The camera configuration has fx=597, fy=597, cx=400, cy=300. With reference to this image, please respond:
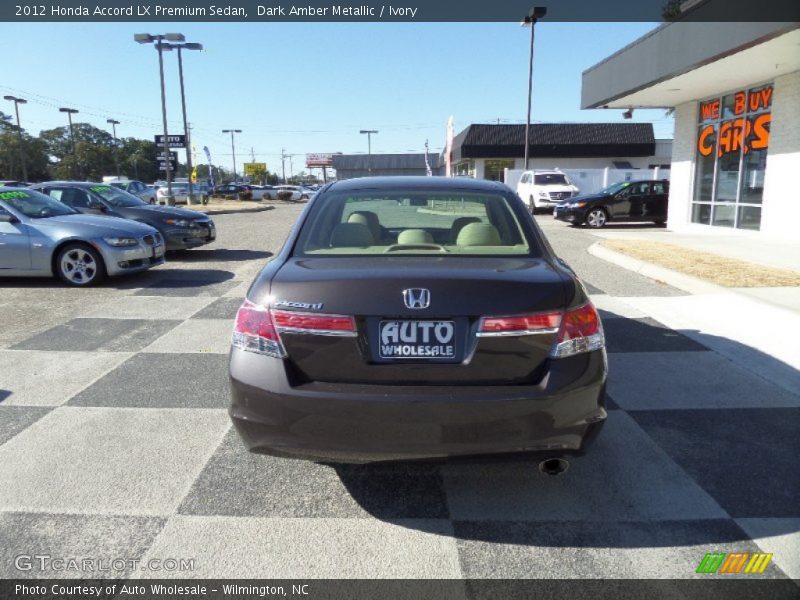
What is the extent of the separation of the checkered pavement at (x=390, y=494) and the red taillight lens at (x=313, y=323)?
685mm

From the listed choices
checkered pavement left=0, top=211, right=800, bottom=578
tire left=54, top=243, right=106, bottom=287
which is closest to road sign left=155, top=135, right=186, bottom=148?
tire left=54, top=243, right=106, bottom=287

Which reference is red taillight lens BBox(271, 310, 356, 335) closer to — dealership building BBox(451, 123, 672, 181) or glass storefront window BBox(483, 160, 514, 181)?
dealership building BBox(451, 123, 672, 181)

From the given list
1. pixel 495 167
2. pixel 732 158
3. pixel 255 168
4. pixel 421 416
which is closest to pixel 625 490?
pixel 421 416

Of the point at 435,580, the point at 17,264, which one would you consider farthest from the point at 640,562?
the point at 17,264

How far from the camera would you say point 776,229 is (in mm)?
13750

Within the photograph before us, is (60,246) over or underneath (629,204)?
underneath

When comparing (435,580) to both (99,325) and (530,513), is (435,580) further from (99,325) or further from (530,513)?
(99,325)

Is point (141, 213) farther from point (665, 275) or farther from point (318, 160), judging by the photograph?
point (318, 160)

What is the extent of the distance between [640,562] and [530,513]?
548mm

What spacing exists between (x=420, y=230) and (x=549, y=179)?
24945 mm

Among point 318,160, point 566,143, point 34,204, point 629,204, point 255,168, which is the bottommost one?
point 629,204

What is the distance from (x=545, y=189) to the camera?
2616 centimetres

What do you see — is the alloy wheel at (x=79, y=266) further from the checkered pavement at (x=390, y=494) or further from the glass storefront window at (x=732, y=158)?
the glass storefront window at (x=732, y=158)

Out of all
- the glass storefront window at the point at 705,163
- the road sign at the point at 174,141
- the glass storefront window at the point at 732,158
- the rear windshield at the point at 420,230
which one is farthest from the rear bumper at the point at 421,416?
the road sign at the point at 174,141
